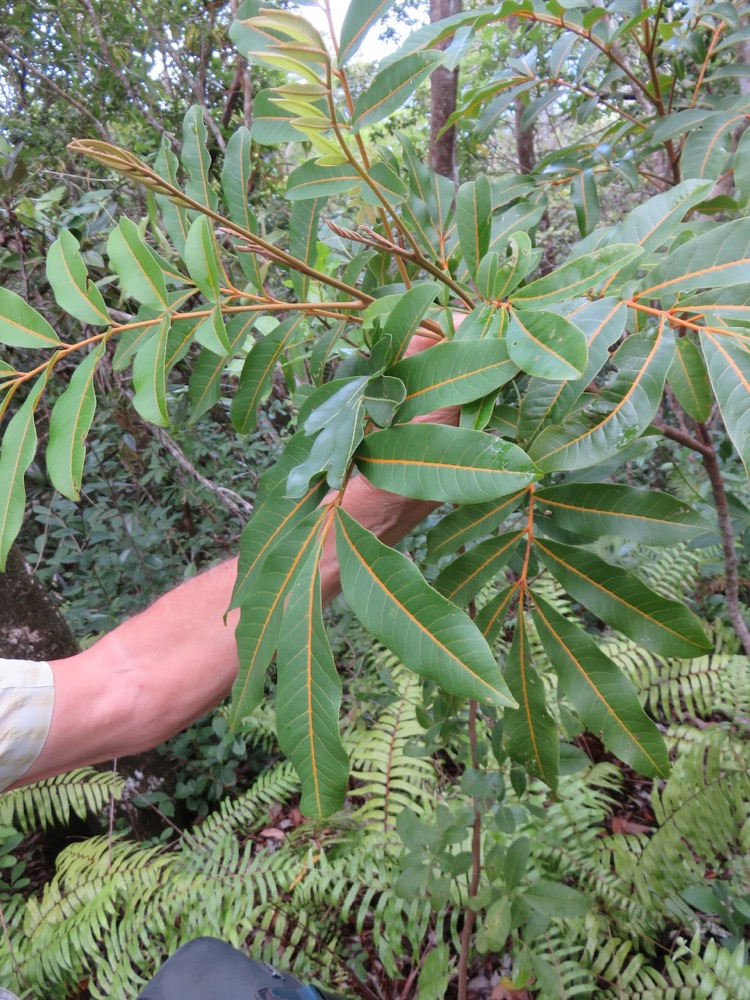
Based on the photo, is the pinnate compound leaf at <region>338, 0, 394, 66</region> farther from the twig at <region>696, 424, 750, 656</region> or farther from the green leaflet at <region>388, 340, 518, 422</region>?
the twig at <region>696, 424, 750, 656</region>

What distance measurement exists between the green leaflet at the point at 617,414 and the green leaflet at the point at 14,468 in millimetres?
488

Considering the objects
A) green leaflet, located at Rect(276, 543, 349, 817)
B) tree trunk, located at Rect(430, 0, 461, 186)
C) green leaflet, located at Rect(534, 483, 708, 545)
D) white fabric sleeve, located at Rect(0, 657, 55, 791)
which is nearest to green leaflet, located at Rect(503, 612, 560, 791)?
green leaflet, located at Rect(534, 483, 708, 545)

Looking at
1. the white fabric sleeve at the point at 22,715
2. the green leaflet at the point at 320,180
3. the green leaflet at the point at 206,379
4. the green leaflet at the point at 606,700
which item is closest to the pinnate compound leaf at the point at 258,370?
the green leaflet at the point at 206,379

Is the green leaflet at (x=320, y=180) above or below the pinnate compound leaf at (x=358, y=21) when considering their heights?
below

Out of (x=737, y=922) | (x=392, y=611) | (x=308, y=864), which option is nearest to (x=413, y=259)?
(x=392, y=611)

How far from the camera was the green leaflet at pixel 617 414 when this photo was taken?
54 cm

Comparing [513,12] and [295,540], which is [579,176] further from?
[295,540]

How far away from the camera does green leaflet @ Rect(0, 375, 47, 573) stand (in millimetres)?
606

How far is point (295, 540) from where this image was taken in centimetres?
57

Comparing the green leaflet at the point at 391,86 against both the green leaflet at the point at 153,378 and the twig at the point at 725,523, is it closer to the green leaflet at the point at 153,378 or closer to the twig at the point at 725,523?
the green leaflet at the point at 153,378

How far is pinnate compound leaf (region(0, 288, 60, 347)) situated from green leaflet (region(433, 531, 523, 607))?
1.61ft

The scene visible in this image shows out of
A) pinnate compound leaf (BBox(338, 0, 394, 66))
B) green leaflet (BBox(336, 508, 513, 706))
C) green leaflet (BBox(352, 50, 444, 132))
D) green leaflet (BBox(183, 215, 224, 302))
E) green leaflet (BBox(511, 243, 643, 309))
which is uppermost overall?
pinnate compound leaf (BBox(338, 0, 394, 66))

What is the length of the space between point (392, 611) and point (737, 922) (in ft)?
4.95

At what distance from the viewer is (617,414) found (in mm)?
548
